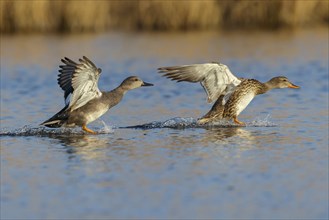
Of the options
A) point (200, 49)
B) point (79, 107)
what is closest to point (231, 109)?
point (79, 107)

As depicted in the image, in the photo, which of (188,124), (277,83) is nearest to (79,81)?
(188,124)

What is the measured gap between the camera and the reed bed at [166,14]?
24.0m

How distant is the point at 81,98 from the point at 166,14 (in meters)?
13.9

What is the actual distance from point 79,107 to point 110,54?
1093cm

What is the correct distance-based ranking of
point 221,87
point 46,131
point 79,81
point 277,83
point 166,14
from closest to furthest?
point 79,81 → point 46,131 → point 221,87 → point 277,83 → point 166,14

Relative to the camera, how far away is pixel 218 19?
2481 cm

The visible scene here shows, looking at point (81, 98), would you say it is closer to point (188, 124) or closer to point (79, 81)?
point (79, 81)

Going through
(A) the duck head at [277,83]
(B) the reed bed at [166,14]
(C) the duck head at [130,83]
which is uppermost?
(C) the duck head at [130,83]

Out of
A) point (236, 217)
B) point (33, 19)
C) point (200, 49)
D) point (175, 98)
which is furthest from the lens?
point (33, 19)

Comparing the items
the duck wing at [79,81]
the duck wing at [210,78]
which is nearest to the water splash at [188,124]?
the duck wing at [210,78]

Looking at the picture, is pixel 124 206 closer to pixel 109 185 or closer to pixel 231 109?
pixel 109 185

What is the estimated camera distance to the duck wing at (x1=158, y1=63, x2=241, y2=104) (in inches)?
456

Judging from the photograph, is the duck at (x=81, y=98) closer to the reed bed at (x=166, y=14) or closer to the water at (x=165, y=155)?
the water at (x=165, y=155)

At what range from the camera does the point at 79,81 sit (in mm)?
10664
